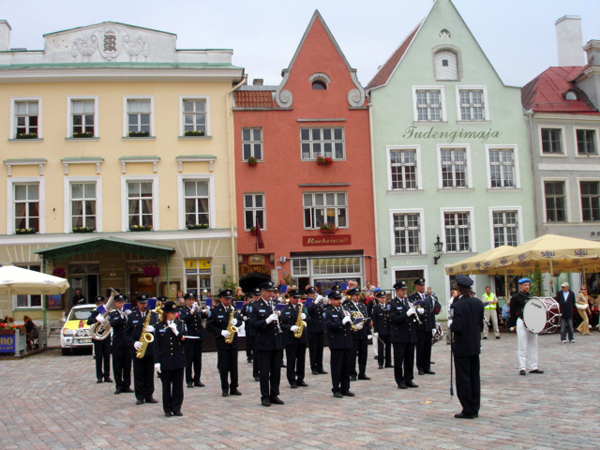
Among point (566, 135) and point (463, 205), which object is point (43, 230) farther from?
point (566, 135)

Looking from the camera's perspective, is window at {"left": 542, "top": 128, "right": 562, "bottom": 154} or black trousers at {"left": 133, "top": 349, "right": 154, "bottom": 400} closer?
black trousers at {"left": 133, "top": 349, "right": 154, "bottom": 400}

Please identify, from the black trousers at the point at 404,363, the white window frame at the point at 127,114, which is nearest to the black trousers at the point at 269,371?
the black trousers at the point at 404,363

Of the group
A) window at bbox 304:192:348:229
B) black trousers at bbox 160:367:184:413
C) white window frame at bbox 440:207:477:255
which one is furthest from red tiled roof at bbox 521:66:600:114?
black trousers at bbox 160:367:184:413

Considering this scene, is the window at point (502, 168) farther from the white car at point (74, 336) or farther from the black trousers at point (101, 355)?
the black trousers at point (101, 355)

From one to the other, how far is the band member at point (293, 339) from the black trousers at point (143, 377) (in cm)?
255

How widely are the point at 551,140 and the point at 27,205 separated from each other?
25.5 meters

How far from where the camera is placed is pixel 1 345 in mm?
21688

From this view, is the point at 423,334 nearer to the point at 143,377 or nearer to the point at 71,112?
the point at 143,377

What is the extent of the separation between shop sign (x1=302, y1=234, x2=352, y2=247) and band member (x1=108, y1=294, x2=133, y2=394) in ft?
59.3

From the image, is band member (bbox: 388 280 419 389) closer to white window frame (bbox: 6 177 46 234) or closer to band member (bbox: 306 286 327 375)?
band member (bbox: 306 286 327 375)

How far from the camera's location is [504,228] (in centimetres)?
3344

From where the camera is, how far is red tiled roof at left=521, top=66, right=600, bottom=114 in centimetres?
3506

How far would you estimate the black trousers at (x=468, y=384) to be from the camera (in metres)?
9.45

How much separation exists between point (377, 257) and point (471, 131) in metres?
7.95
